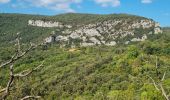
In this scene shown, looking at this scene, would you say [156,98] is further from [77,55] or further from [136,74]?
[77,55]

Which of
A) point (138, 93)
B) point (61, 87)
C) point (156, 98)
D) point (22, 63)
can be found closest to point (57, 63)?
point (22, 63)

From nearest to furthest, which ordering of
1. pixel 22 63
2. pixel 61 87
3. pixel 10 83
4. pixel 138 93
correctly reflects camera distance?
pixel 10 83 < pixel 138 93 < pixel 61 87 < pixel 22 63

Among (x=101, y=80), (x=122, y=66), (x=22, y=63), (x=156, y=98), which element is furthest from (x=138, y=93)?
(x=22, y=63)

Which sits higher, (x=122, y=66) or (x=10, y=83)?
(x=10, y=83)

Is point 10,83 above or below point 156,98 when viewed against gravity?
above

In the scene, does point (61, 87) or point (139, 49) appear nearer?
point (61, 87)

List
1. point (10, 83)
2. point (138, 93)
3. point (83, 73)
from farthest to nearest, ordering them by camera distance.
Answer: point (83, 73), point (138, 93), point (10, 83)

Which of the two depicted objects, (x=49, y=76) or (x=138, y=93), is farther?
(x=49, y=76)

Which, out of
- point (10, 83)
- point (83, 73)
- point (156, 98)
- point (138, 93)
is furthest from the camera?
point (83, 73)

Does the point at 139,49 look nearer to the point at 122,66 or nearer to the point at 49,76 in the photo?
the point at 122,66
